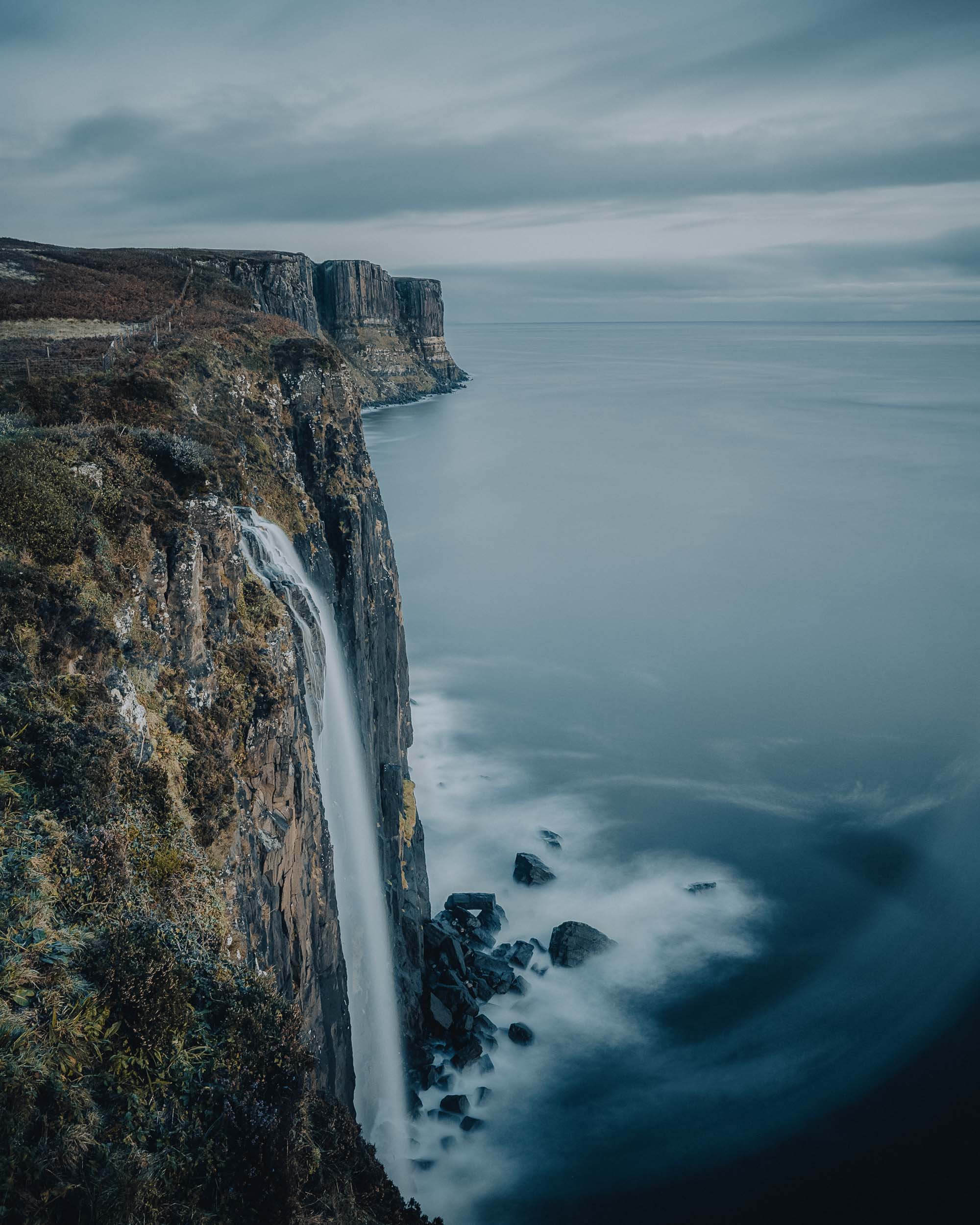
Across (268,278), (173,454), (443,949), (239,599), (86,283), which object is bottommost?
(443,949)

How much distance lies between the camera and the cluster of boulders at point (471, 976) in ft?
59.8

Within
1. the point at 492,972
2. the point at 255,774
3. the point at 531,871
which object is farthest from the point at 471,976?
the point at 255,774

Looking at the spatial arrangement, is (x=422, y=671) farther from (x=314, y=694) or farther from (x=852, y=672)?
(x=314, y=694)

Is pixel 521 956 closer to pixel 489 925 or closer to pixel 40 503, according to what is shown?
pixel 489 925

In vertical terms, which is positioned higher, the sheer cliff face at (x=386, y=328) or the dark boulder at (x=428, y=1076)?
the sheer cliff face at (x=386, y=328)

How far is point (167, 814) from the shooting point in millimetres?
8969

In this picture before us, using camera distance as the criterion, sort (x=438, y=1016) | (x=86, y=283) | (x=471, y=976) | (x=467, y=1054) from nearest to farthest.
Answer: (x=467, y=1054) → (x=438, y=1016) → (x=471, y=976) → (x=86, y=283)

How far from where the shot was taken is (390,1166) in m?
16.0

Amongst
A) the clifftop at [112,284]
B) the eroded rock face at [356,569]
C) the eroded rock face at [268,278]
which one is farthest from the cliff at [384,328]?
the eroded rock face at [356,569]

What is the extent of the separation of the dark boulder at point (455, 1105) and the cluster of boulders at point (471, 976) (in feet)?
0.05

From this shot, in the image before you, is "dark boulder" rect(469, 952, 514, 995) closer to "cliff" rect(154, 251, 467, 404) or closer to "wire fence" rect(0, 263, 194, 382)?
"wire fence" rect(0, 263, 194, 382)

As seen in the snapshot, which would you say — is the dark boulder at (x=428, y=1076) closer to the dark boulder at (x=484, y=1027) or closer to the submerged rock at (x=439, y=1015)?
the submerged rock at (x=439, y=1015)

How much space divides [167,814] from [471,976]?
14495 millimetres

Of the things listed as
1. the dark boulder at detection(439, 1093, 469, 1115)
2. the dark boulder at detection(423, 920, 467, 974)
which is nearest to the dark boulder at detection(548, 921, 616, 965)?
the dark boulder at detection(423, 920, 467, 974)
